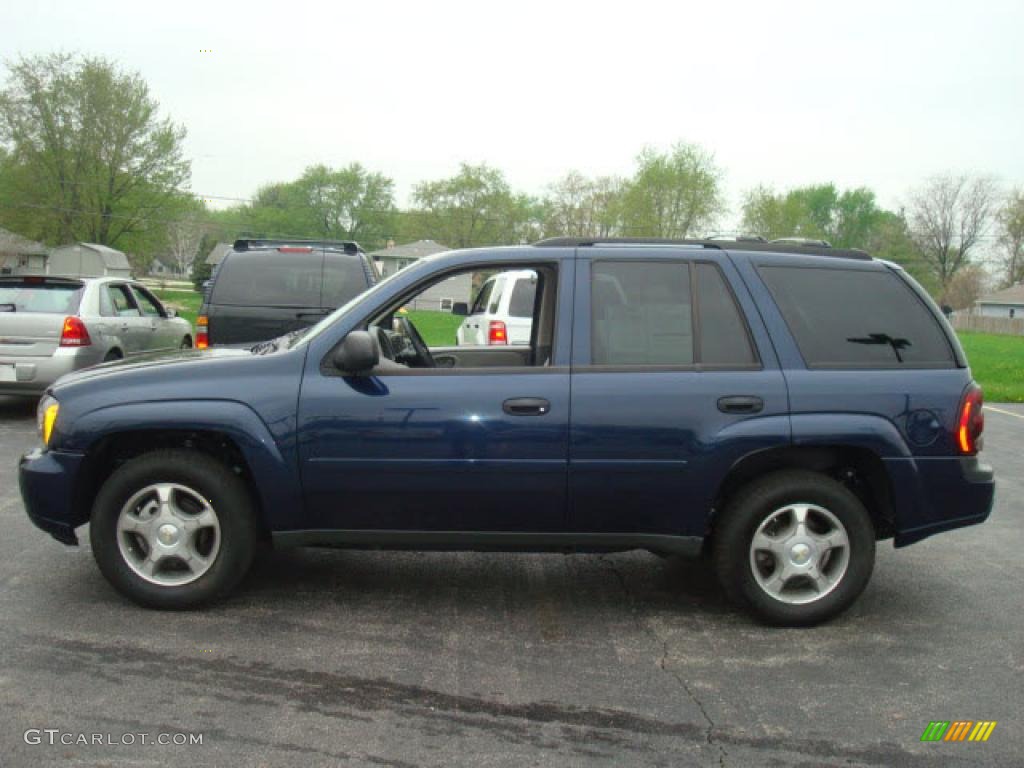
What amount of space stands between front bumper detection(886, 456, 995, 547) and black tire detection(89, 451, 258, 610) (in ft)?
10.1

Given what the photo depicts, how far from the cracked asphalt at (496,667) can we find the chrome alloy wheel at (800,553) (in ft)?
0.75

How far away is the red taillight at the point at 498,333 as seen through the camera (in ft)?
38.7

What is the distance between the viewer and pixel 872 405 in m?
4.70

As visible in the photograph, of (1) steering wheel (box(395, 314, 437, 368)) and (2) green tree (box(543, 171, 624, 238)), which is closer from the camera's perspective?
(1) steering wheel (box(395, 314, 437, 368))

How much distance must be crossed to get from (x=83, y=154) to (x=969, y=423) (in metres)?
58.0

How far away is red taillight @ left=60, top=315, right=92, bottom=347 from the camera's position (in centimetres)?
1034

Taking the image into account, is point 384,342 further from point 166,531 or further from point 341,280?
point 341,280

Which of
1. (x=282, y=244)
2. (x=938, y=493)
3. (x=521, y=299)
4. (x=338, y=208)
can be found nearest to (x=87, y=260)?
(x=521, y=299)

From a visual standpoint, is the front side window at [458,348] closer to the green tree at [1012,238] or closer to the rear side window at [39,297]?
the rear side window at [39,297]

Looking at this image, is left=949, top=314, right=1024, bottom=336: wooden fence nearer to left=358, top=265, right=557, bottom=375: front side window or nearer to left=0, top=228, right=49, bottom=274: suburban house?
left=0, top=228, right=49, bottom=274: suburban house

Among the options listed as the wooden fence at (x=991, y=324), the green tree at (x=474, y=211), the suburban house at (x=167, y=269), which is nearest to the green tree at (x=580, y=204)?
the green tree at (x=474, y=211)

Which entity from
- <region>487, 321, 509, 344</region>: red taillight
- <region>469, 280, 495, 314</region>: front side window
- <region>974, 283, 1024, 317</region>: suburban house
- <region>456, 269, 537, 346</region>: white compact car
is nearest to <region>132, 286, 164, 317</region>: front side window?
<region>456, 269, 537, 346</region>: white compact car

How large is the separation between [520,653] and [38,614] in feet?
7.48

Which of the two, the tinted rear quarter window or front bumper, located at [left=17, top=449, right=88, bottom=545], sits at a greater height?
the tinted rear quarter window
